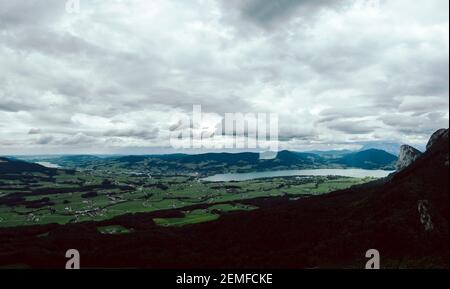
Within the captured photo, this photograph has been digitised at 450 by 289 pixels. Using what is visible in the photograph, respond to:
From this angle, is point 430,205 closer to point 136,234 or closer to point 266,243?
point 266,243

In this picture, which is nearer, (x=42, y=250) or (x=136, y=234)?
(x=42, y=250)
